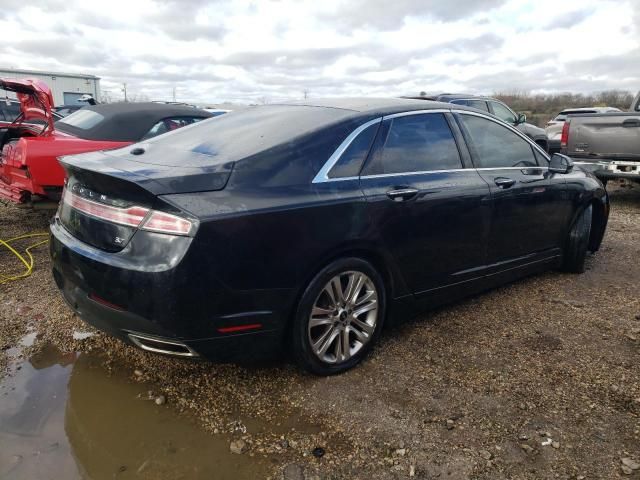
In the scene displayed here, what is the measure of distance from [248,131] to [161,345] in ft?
4.52

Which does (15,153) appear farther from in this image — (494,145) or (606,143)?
(606,143)

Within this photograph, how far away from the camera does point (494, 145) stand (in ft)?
12.9

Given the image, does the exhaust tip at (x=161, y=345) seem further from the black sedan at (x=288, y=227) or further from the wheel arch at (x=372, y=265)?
the wheel arch at (x=372, y=265)

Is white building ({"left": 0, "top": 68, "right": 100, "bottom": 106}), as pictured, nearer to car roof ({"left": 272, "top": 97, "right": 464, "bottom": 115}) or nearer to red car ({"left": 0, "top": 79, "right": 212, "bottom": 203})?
red car ({"left": 0, "top": 79, "right": 212, "bottom": 203})

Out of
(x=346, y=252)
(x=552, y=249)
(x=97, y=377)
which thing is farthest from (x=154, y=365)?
(x=552, y=249)

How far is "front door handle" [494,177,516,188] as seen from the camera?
12.2 ft

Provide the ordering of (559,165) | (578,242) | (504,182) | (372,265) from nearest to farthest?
(372,265) < (504,182) < (559,165) < (578,242)

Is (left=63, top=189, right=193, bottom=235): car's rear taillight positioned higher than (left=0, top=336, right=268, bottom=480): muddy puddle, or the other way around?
(left=63, top=189, right=193, bottom=235): car's rear taillight

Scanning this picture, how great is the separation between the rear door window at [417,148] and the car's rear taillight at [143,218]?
115cm

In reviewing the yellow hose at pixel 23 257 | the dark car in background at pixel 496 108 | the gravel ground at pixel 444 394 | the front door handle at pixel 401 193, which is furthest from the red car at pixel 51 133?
the dark car in background at pixel 496 108

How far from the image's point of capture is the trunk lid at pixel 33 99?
5.38 m

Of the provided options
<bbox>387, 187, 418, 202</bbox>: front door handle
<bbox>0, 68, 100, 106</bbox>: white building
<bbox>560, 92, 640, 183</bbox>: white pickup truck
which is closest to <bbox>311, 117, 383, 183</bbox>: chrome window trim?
<bbox>387, 187, 418, 202</bbox>: front door handle

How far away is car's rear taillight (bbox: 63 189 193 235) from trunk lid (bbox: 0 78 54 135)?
360cm

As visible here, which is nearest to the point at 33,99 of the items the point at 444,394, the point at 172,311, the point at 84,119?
the point at 84,119
